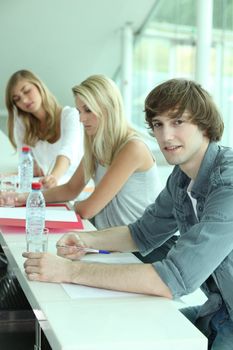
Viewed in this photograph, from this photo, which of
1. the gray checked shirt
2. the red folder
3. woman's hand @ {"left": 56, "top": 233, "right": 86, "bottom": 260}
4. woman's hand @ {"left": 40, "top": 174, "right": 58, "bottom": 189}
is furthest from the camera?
woman's hand @ {"left": 40, "top": 174, "right": 58, "bottom": 189}

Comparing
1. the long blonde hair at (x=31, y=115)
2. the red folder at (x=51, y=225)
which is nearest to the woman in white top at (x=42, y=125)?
the long blonde hair at (x=31, y=115)

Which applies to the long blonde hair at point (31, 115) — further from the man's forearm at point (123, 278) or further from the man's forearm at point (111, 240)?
the man's forearm at point (123, 278)

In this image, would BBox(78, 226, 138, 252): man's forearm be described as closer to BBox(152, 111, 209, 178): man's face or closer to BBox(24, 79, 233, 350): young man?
BBox(24, 79, 233, 350): young man

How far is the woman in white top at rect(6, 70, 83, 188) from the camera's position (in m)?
3.88

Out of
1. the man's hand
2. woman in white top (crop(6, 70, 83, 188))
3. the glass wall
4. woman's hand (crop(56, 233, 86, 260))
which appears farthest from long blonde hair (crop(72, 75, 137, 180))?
the glass wall

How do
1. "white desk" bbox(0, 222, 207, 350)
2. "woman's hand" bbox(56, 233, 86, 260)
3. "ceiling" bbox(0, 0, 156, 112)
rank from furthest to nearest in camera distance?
"ceiling" bbox(0, 0, 156, 112), "woman's hand" bbox(56, 233, 86, 260), "white desk" bbox(0, 222, 207, 350)

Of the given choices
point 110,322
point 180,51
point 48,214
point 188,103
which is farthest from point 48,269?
point 180,51

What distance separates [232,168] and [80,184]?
4.77 ft

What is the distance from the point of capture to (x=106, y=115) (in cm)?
283

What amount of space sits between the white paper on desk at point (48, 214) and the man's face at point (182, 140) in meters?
0.76

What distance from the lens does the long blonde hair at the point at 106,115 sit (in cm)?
280

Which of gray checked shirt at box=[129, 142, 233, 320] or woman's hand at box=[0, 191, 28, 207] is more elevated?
gray checked shirt at box=[129, 142, 233, 320]

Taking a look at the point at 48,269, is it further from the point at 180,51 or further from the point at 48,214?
the point at 180,51

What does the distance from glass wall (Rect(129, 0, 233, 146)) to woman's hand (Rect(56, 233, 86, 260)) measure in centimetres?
437
